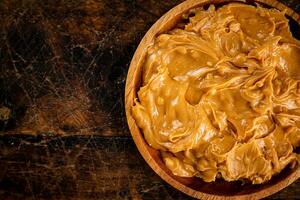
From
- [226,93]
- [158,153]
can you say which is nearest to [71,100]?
[158,153]

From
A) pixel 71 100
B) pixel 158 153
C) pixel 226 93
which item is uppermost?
pixel 226 93

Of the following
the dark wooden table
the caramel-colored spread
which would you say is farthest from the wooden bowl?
the dark wooden table

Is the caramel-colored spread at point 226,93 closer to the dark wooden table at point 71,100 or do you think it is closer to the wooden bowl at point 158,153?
the wooden bowl at point 158,153

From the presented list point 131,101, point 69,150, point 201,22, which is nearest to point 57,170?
point 69,150

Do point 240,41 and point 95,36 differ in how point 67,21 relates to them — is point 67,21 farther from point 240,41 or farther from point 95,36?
point 240,41

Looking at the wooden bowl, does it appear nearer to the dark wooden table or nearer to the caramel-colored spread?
the caramel-colored spread

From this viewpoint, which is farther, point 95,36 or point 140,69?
point 95,36

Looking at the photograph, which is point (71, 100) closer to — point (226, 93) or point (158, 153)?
point (158, 153)
